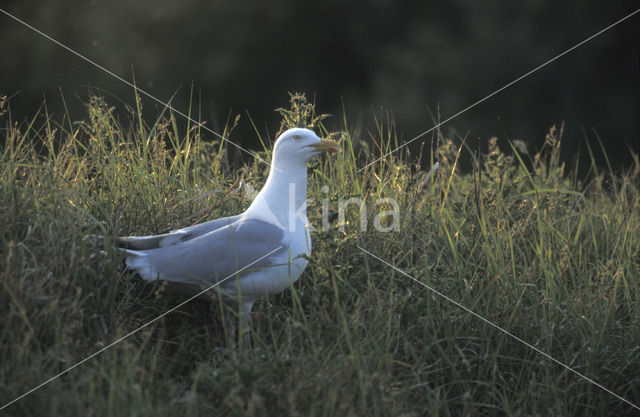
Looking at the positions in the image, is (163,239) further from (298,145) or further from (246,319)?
(298,145)

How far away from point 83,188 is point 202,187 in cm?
68

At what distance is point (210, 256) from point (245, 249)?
0.49 ft

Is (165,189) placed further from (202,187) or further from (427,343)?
(427,343)

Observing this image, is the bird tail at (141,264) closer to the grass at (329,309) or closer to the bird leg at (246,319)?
the grass at (329,309)

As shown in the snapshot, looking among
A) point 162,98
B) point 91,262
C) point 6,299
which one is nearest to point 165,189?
point 91,262

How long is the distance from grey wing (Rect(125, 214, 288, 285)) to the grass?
14cm

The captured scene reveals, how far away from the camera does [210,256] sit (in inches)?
119

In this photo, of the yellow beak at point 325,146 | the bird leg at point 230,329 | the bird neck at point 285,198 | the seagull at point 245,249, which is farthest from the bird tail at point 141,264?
the yellow beak at point 325,146

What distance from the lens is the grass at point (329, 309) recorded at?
260 centimetres

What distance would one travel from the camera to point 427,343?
3.13 meters

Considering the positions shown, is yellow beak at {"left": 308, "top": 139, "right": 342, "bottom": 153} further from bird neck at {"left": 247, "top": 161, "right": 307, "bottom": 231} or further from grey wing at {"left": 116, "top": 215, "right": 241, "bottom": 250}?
grey wing at {"left": 116, "top": 215, "right": 241, "bottom": 250}

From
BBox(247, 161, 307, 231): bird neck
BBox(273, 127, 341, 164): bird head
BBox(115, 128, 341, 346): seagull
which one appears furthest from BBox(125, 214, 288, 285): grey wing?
BBox(273, 127, 341, 164): bird head

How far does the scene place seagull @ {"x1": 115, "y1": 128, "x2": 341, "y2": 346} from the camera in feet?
9.89

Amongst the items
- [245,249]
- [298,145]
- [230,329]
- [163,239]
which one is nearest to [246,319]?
[230,329]
